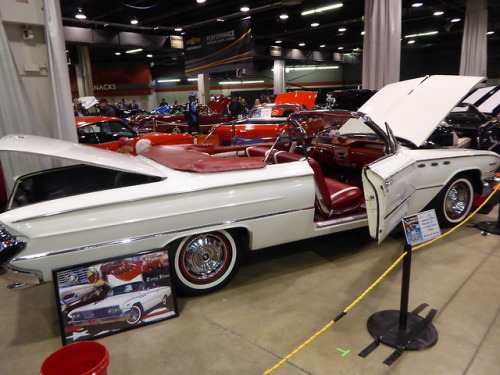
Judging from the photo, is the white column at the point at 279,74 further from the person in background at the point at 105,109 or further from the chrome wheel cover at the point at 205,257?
the chrome wheel cover at the point at 205,257

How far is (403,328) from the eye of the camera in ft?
9.12

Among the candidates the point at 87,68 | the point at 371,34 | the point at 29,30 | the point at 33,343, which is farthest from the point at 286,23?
the point at 33,343

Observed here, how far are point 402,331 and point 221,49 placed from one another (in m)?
11.7

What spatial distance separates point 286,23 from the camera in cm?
1770

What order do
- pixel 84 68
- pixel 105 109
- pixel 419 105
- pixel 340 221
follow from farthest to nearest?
1. pixel 84 68
2. pixel 105 109
3. pixel 419 105
4. pixel 340 221

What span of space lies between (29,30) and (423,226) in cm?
495

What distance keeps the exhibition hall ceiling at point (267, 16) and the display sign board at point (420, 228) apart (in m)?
11.1

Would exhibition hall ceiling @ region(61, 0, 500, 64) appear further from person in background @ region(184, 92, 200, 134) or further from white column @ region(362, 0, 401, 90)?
white column @ region(362, 0, 401, 90)

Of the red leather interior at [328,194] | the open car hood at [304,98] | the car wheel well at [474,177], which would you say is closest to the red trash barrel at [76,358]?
the red leather interior at [328,194]

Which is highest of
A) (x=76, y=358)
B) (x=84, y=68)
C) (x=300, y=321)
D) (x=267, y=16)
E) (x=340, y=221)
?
(x=267, y=16)

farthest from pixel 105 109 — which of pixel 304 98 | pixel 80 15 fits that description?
pixel 304 98

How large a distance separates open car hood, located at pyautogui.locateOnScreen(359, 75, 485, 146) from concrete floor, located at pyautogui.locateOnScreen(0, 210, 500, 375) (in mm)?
1375

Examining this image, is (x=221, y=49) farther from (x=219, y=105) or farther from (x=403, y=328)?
(x=403, y=328)

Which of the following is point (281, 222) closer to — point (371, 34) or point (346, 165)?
point (346, 165)
